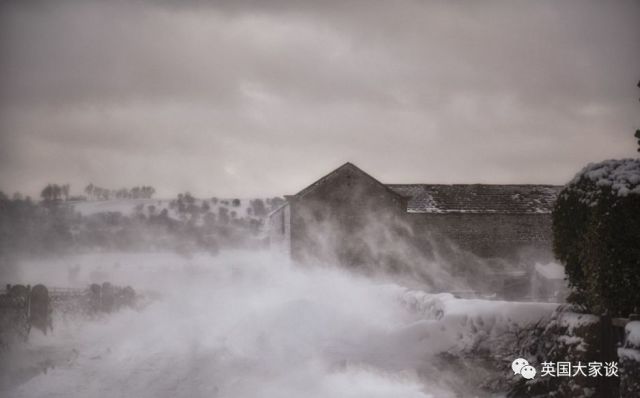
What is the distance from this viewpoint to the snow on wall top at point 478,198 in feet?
111

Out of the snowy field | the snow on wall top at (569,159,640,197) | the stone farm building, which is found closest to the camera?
the snow on wall top at (569,159,640,197)

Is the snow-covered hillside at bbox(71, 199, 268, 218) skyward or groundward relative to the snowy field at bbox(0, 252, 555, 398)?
skyward

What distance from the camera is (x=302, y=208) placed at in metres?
31.2

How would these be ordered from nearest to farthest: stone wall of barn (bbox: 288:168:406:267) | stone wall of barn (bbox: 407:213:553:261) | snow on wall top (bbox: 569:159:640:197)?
snow on wall top (bbox: 569:159:640:197) < stone wall of barn (bbox: 288:168:406:267) < stone wall of barn (bbox: 407:213:553:261)

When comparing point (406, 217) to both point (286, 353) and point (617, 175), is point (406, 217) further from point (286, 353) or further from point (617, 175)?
point (617, 175)

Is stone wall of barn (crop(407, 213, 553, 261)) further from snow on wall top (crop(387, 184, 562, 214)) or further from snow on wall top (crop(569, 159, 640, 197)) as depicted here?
snow on wall top (crop(569, 159, 640, 197))

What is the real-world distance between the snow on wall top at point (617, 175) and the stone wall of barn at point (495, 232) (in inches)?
996

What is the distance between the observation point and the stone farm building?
31047 mm

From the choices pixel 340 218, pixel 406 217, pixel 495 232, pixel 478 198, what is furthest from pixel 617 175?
pixel 478 198

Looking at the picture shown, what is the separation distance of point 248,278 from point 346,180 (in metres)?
12.2

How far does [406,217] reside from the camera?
107ft

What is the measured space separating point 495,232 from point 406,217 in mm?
5896

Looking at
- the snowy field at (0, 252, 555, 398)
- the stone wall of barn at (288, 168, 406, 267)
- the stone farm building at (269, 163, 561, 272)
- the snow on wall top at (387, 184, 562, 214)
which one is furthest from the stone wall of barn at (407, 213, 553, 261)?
the snowy field at (0, 252, 555, 398)

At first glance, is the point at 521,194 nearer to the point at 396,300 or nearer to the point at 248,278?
the point at 248,278
